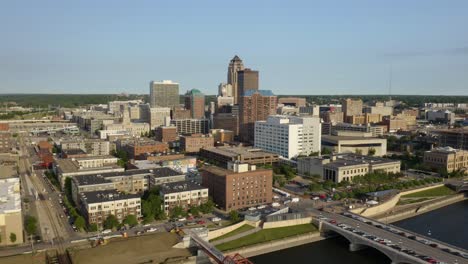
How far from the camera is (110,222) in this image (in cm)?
3572

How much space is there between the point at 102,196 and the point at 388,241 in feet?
79.4

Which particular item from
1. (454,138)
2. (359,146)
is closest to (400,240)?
(359,146)

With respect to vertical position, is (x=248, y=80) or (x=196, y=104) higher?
(x=248, y=80)

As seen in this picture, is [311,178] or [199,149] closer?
[311,178]

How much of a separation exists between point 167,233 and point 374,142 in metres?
→ 54.1

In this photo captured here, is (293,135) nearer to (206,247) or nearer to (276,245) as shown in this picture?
(276,245)

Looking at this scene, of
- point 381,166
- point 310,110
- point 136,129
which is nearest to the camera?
point 381,166

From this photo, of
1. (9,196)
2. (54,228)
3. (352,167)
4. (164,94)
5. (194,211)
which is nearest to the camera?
(54,228)

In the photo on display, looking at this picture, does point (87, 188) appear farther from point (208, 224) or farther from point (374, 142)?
point (374, 142)

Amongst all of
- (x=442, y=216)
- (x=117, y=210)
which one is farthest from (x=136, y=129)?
(x=442, y=216)

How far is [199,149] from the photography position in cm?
8175

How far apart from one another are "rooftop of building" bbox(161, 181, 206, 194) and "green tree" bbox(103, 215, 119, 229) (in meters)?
5.90

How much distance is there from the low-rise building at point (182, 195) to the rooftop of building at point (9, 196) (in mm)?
12522

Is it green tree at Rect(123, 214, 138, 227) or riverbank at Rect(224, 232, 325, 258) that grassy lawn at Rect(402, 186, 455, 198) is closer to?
riverbank at Rect(224, 232, 325, 258)
